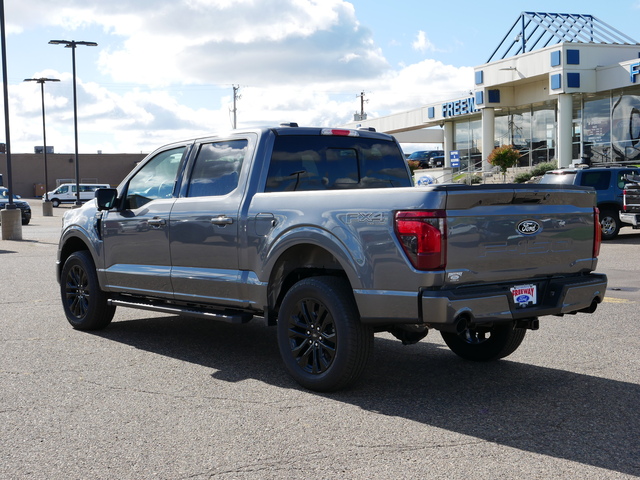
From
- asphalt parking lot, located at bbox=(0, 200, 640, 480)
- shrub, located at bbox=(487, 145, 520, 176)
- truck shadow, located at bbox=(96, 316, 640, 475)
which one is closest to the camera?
asphalt parking lot, located at bbox=(0, 200, 640, 480)

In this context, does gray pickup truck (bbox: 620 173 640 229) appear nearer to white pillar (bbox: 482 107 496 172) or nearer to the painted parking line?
the painted parking line

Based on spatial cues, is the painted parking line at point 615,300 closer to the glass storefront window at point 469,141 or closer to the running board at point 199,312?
the running board at point 199,312

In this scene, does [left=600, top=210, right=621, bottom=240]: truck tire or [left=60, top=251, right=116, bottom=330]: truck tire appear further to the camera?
[left=600, top=210, right=621, bottom=240]: truck tire

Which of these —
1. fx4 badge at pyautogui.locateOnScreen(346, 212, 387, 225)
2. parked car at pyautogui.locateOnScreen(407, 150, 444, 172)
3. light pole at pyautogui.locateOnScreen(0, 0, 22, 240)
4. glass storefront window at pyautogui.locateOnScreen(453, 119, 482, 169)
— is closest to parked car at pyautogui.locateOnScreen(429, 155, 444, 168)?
parked car at pyautogui.locateOnScreen(407, 150, 444, 172)

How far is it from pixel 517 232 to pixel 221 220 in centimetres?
239

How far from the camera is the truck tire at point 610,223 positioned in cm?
2078

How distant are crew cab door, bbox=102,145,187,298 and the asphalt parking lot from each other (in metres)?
0.65

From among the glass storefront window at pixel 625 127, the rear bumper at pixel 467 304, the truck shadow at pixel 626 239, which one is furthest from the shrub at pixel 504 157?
the rear bumper at pixel 467 304

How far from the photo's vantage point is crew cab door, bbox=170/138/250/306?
6590 mm

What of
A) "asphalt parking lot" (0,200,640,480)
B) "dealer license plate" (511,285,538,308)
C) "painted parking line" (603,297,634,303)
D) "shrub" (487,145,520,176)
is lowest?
"asphalt parking lot" (0,200,640,480)

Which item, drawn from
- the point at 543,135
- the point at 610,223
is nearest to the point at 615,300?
the point at 610,223

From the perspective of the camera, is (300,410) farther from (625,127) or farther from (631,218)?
(625,127)

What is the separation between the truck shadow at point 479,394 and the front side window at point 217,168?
1461 mm

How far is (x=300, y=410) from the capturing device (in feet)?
17.7
